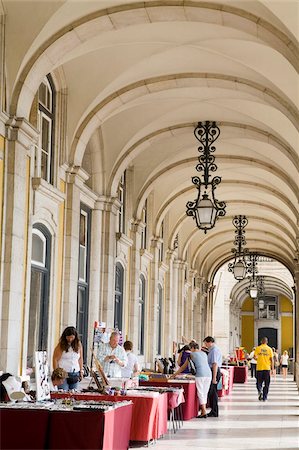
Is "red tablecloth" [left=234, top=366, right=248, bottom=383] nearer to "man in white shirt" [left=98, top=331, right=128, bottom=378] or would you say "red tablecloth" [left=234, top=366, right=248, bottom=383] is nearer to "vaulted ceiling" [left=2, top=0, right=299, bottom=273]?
"vaulted ceiling" [left=2, top=0, right=299, bottom=273]

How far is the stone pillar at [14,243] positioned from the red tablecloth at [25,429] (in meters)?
3.31

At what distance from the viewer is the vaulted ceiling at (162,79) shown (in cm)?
1141

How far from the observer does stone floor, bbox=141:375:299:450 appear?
10766 mm

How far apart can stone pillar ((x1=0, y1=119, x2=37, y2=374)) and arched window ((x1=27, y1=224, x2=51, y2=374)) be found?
4.29 ft

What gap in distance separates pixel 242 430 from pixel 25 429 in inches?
228

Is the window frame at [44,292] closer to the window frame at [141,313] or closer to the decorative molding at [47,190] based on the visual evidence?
the decorative molding at [47,190]

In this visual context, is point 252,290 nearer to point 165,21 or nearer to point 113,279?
point 113,279

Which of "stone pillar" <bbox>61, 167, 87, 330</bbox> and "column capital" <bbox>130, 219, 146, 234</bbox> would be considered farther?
"column capital" <bbox>130, 219, 146, 234</bbox>

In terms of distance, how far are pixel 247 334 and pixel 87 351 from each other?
51675 millimetres

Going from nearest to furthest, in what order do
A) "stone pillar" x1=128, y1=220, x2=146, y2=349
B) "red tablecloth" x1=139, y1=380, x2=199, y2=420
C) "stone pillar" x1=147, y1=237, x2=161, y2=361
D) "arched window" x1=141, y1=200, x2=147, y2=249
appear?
"red tablecloth" x1=139, y1=380, x2=199, y2=420
"stone pillar" x1=128, y1=220, x2=146, y2=349
"arched window" x1=141, y1=200, x2=147, y2=249
"stone pillar" x1=147, y1=237, x2=161, y2=361

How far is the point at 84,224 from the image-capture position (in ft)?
54.1

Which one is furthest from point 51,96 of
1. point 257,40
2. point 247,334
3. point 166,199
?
point 247,334

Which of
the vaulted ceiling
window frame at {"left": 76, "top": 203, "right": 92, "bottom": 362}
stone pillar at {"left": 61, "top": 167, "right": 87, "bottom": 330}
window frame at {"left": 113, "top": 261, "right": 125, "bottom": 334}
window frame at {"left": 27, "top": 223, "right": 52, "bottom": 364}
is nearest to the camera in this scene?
the vaulted ceiling

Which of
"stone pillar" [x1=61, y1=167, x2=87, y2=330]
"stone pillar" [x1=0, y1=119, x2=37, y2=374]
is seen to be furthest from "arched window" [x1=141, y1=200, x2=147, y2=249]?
"stone pillar" [x1=0, y1=119, x2=37, y2=374]
